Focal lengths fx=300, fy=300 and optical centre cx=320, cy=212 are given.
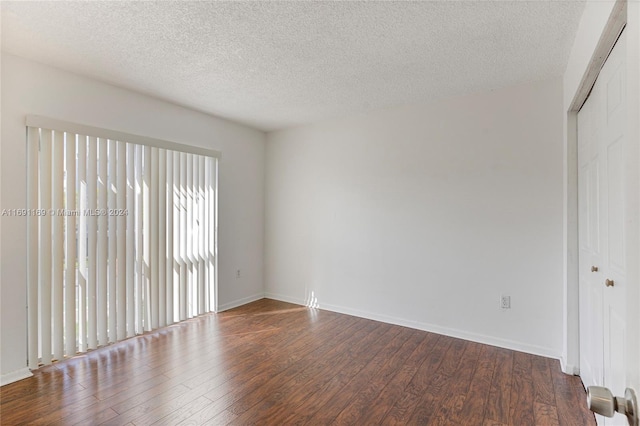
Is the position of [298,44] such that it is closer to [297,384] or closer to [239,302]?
A: [297,384]

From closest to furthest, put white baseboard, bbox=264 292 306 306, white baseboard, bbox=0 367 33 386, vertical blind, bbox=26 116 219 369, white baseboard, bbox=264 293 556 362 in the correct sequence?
white baseboard, bbox=0 367 33 386
vertical blind, bbox=26 116 219 369
white baseboard, bbox=264 293 556 362
white baseboard, bbox=264 292 306 306

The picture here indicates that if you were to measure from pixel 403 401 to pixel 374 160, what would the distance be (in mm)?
2547

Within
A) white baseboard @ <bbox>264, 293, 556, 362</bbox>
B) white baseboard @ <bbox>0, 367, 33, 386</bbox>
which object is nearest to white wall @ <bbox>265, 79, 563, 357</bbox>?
white baseboard @ <bbox>264, 293, 556, 362</bbox>

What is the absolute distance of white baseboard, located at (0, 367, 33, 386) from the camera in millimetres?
2244

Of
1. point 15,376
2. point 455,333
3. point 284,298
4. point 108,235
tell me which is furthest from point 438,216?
point 15,376

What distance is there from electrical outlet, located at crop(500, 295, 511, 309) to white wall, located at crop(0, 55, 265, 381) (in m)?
3.19

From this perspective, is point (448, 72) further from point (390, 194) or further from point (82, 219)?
point (82, 219)

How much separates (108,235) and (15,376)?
122 cm

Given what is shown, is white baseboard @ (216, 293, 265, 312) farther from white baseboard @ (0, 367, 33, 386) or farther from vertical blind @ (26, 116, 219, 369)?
white baseboard @ (0, 367, 33, 386)

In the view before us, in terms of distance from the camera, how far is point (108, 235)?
9.41ft

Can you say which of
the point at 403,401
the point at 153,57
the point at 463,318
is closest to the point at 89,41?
the point at 153,57

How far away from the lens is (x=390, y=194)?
142 inches

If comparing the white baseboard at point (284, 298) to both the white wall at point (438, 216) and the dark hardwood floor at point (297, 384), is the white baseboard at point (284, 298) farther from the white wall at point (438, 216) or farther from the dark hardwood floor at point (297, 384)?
the dark hardwood floor at point (297, 384)

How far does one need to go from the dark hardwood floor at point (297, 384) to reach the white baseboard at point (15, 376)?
7 centimetres
